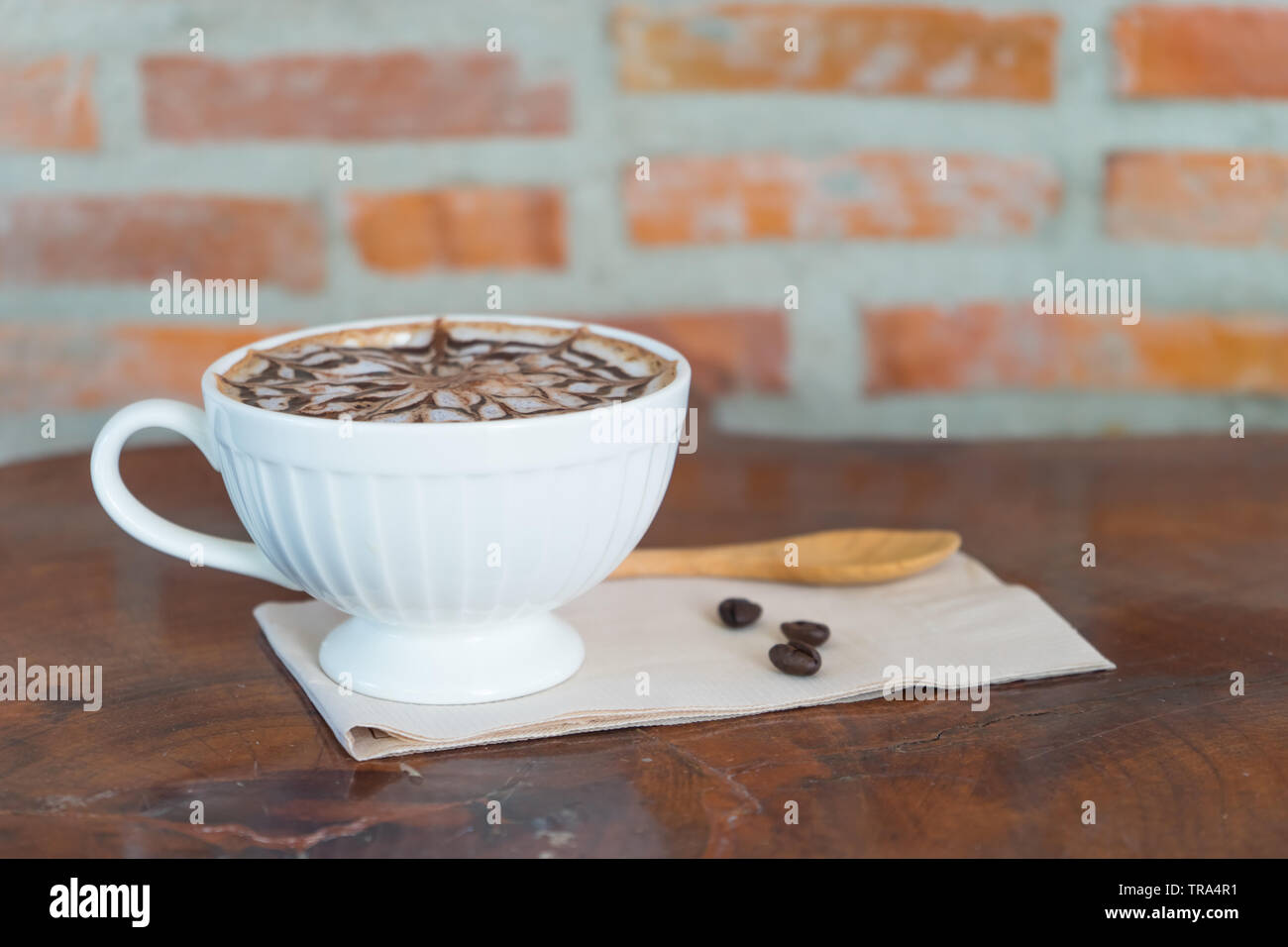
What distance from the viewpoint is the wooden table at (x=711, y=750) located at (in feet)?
1.99

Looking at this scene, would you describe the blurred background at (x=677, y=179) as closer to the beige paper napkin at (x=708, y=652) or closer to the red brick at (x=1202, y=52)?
the red brick at (x=1202, y=52)

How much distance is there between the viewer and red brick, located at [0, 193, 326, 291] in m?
1.26

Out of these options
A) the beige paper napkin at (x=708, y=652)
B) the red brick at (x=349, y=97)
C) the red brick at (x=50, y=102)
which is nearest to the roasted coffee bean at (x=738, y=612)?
the beige paper napkin at (x=708, y=652)

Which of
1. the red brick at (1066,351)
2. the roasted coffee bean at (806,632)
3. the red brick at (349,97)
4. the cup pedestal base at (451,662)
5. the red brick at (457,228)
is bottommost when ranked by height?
the roasted coffee bean at (806,632)

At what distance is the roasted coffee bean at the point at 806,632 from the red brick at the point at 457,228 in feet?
1.88

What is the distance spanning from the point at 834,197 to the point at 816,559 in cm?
47

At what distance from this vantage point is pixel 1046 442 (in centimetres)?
114

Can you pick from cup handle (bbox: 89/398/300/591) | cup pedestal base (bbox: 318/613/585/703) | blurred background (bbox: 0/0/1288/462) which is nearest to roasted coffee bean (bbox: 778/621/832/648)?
cup pedestal base (bbox: 318/613/585/703)

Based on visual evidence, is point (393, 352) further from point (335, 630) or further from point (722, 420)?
point (722, 420)

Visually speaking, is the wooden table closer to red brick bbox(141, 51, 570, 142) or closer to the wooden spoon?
the wooden spoon

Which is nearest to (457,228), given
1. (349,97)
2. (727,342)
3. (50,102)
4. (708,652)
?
(349,97)

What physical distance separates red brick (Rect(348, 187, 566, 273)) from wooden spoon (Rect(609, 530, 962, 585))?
1.46ft

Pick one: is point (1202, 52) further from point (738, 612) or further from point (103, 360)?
point (103, 360)
